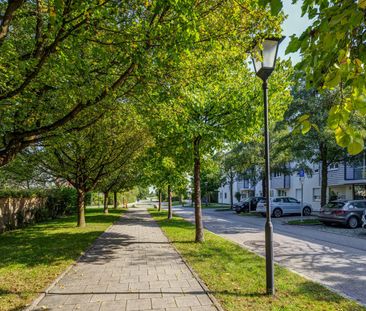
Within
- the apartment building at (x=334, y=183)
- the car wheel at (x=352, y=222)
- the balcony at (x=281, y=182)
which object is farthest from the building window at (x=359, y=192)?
the balcony at (x=281, y=182)

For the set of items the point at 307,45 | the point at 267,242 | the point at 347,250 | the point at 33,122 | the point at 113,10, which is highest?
the point at 113,10

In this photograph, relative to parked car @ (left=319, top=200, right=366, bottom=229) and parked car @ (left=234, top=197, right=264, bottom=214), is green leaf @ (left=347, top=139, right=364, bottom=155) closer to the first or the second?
parked car @ (left=319, top=200, right=366, bottom=229)

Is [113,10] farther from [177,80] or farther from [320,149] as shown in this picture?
[320,149]

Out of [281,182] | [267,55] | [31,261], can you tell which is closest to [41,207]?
[31,261]

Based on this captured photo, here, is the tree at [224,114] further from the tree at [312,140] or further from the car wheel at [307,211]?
the car wheel at [307,211]

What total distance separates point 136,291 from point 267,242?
8.10ft

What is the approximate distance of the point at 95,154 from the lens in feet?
53.6

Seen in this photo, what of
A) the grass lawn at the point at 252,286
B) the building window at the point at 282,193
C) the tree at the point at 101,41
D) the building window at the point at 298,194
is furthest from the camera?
the building window at the point at 282,193

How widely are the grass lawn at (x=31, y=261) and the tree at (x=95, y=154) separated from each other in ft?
12.4

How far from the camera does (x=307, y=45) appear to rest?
2.38 metres

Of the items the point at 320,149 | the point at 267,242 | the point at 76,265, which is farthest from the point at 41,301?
the point at 320,149

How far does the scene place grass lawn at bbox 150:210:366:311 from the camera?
506 cm

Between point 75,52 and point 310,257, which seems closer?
point 75,52

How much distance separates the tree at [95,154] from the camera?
14.8m
